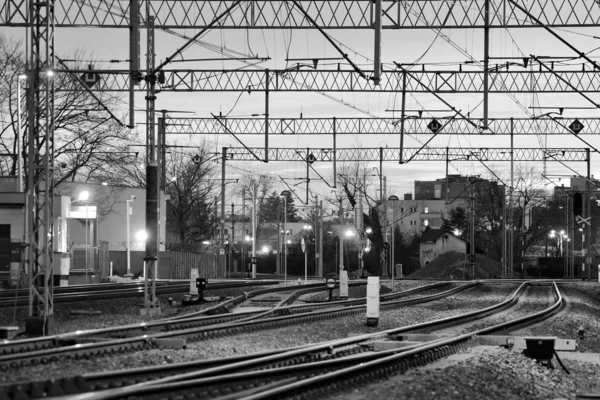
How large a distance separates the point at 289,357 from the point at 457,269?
6370cm

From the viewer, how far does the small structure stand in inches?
4328

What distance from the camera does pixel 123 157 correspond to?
66062mm

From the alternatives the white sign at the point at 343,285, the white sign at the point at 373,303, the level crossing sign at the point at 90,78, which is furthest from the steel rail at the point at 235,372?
the level crossing sign at the point at 90,78

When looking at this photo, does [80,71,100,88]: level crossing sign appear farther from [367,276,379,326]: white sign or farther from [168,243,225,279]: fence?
[168,243,225,279]: fence

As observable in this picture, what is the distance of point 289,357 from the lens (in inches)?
613

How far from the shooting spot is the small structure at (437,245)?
109938mm

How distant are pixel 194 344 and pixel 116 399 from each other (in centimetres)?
824

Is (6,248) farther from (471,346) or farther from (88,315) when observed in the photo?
(471,346)

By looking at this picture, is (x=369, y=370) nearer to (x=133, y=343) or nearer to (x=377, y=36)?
(x=133, y=343)

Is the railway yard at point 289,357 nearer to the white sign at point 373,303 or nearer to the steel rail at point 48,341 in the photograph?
the steel rail at point 48,341

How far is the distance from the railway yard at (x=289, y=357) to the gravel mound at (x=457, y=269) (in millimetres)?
46564

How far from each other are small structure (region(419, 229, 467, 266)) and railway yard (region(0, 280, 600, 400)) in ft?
263

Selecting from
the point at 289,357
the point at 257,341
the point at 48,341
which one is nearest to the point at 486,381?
the point at 289,357

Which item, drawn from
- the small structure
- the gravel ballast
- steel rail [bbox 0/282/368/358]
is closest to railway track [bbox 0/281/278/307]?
steel rail [bbox 0/282/368/358]
